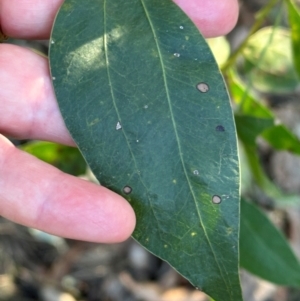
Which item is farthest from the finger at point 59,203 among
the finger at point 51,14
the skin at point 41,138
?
the finger at point 51,14

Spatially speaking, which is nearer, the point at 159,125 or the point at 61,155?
the point at 159,125

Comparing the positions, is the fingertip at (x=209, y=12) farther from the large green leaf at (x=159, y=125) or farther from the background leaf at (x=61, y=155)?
the background leaf at (x=61, y=155)

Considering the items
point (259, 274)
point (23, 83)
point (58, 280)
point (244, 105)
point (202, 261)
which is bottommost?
point (58, 280)

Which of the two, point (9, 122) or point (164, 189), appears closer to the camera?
point (164, 189)

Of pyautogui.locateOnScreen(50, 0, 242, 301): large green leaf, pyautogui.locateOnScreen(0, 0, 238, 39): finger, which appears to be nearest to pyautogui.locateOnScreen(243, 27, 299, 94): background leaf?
pyautogui.locateOnScreen(0, 0, 238, 39): finger

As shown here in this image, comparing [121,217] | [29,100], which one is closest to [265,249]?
[121,217]

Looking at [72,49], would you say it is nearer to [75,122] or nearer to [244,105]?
[75,122]

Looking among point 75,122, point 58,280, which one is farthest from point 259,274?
point 58,280

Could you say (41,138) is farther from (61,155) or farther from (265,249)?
(265,249)
